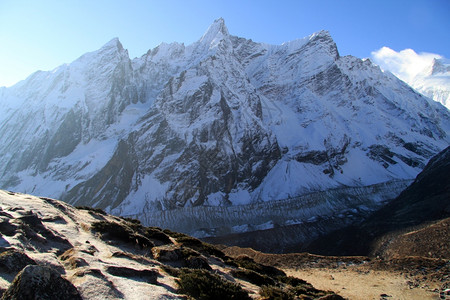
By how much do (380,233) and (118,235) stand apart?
275 feet

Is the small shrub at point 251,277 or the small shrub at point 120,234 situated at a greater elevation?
the small shrub at point 120,234

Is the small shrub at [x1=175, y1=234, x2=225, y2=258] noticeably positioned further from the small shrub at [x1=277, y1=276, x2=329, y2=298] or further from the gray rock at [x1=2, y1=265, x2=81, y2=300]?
the gray rock at [x1=2, y1=265, x2=81, y2=300]

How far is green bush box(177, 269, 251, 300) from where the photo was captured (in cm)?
1880

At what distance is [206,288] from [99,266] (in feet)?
19.5

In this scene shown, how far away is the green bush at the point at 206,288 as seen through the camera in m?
18.8

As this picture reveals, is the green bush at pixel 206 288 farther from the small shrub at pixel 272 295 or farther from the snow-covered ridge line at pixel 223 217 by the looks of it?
the snow-covered ridge line at pixel 223 217

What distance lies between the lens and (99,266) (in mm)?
19906

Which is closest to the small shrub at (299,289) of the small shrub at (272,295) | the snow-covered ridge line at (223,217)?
the small shrub at (272,295)

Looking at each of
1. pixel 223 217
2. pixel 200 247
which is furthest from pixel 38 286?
pixel 223 217

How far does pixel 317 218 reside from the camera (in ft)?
608

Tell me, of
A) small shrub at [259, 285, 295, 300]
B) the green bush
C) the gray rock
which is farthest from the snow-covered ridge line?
the gray rock

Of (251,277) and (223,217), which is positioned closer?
(251,277)

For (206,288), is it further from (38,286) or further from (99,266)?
(38,286)

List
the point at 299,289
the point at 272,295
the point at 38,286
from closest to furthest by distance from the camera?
1. the point at 38,286
2. the point at 272,295
3. the point at 299,289
